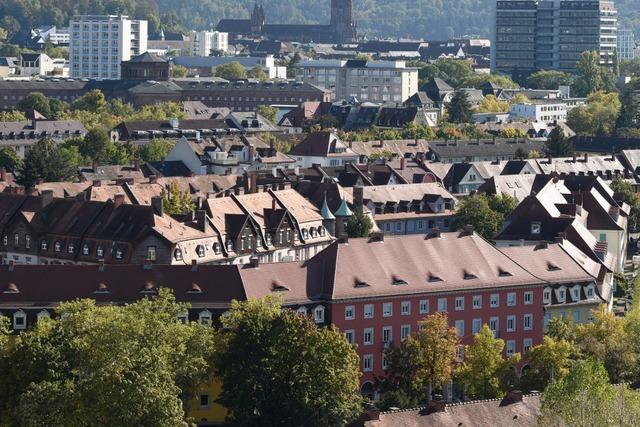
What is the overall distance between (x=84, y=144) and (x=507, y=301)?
82.6m

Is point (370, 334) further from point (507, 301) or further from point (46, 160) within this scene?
point (46, 160)

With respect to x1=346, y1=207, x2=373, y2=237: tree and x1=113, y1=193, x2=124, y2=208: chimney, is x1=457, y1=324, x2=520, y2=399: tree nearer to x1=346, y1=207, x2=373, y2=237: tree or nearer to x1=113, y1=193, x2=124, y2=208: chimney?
x1=113, y1=193, x2=124, y2=208: chimney

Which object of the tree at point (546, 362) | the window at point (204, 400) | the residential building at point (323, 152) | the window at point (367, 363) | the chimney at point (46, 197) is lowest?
the window at point (204, 400)

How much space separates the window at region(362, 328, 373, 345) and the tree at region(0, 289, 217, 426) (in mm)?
9901

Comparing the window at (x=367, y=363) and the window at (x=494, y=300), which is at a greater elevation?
the window at (x=494, y=300)

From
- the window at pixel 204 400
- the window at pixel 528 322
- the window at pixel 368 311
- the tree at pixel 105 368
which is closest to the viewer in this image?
the tree at pixel 105 368

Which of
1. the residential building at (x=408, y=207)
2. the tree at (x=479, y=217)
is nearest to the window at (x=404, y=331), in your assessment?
the tree at (x=479, y=217)

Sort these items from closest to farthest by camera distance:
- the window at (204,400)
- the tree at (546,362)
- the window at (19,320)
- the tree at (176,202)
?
the window at (204,400)
the tree at (546,362)
the window at (19,320)
the tree at (176,202)

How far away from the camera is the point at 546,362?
83562 mm

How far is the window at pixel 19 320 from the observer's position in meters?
83.4

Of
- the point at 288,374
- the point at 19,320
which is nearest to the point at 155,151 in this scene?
the point at 19,320

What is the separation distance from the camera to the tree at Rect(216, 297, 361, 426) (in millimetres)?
75250

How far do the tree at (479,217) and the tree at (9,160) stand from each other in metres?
40.2

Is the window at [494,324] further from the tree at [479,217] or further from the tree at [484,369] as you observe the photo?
the tree at [479,217]
